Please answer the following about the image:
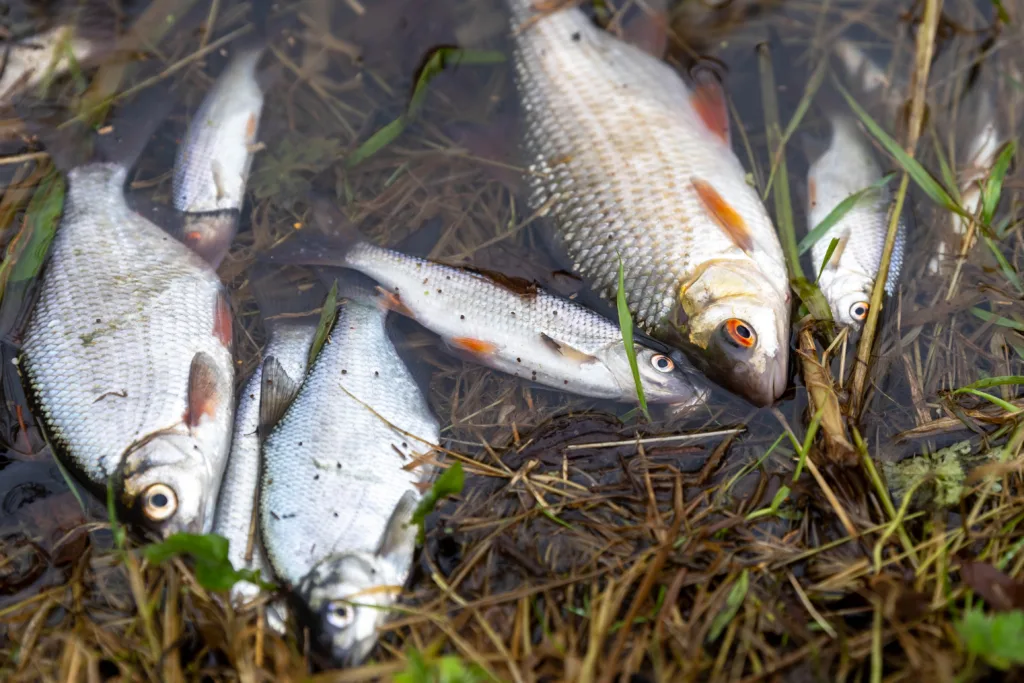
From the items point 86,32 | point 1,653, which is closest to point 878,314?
point 1,653

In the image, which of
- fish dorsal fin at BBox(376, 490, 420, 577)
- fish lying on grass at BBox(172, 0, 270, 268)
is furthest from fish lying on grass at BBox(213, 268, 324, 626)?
fish dorsal fin at BBox(376, 490, 420, 577)

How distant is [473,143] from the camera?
3.82 meters

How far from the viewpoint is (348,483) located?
2836mm

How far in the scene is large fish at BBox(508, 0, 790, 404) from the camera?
2955 mm

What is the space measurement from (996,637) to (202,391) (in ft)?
9.58

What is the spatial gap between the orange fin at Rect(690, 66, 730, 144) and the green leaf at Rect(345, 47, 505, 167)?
1.06 meters

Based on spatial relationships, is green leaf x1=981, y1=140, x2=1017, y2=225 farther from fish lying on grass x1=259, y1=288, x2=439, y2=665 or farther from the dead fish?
the dead fish

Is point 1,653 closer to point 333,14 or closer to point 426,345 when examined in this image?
point 426,345

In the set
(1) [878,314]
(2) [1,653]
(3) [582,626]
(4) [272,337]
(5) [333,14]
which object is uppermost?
(5) [333,14]

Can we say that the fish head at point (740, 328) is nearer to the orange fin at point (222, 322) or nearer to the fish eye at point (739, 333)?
the fish eye at point (739, 333)

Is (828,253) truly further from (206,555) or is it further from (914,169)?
(206,555)

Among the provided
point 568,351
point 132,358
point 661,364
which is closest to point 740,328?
point 661,364

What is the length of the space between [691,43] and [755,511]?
8.48ft

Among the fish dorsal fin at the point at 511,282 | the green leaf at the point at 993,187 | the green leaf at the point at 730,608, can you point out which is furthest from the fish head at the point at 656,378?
the green leaf at the point at 993,187
